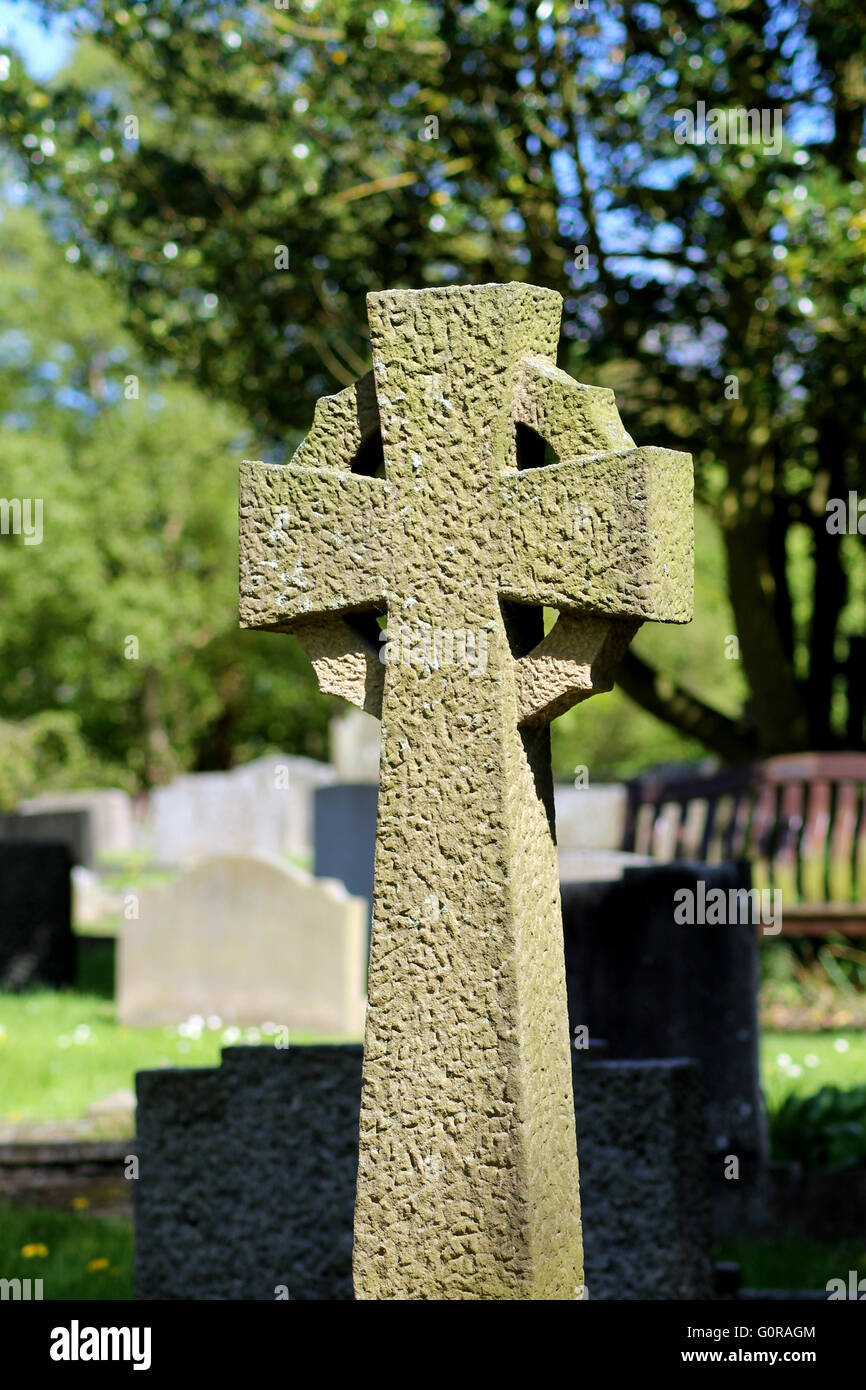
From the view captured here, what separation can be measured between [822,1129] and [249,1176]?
2.73m

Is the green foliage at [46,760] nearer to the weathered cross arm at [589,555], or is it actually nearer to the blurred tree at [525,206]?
the blurred tree at [525,206]

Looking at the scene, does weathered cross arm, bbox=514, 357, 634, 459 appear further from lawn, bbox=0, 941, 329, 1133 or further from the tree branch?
the tree branch

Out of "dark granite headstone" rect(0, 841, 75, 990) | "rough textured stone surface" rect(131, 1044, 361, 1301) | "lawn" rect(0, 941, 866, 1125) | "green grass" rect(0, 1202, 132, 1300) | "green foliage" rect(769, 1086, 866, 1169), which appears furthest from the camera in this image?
"dark granite headstone" rect(0, 841, 75, 990)

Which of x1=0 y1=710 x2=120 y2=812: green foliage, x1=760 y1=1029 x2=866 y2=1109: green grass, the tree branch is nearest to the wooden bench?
the tree branch

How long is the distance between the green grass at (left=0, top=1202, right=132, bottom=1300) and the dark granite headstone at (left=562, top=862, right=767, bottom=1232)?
1822 millimetres

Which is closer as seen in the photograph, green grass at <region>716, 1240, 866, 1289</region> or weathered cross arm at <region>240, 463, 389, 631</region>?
weathered cross arm at <region>240, 463, 389, 631</region>

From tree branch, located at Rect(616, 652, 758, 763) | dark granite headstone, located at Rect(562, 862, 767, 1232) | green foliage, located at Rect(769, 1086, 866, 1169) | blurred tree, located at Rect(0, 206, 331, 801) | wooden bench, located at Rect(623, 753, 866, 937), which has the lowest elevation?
green foliage, located at Rect(769, 1086, 866, 1169)

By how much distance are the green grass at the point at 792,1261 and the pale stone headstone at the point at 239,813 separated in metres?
21.5

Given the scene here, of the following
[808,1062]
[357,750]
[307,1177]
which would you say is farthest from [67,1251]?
[357,750]

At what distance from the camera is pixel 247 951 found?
393 inches

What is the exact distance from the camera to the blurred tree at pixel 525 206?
26.5ft

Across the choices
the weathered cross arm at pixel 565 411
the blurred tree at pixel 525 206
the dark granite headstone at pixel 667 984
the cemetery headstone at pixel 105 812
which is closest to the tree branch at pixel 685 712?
the blurred tree at pixel 525 206

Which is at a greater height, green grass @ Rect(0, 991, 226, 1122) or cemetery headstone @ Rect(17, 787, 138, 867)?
cemetery headstone @ Rect(17, 787, 138, 867)

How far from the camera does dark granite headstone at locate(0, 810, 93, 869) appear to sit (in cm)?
1764
